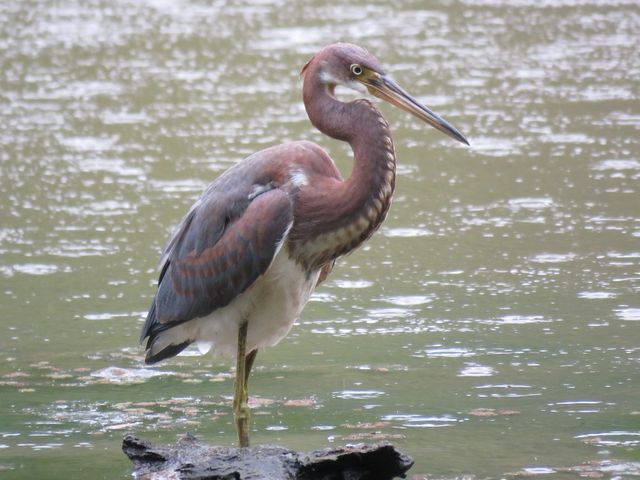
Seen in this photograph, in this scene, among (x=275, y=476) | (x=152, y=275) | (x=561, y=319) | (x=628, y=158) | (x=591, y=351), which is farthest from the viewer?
(x=628, y=158)

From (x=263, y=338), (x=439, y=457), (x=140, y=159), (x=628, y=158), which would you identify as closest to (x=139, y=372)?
(x=263, y=338)

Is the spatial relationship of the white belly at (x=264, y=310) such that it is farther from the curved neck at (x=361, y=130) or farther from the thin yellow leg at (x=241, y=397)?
the curved neck at (x=361, y=130)

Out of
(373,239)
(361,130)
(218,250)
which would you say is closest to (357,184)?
(361,130)

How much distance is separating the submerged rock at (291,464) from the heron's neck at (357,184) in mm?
1029

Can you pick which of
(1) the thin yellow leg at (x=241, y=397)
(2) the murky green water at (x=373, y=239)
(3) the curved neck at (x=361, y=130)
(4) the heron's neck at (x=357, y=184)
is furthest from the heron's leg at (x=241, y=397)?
(3) the curved neck at (x=361, y=130)

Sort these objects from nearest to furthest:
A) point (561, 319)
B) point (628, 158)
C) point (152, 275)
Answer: point (561, 319)
point (152, 275)
point (628, 158)

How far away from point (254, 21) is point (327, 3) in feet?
3.98

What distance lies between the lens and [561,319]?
7.34 metres

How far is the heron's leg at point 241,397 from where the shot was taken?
570 cm

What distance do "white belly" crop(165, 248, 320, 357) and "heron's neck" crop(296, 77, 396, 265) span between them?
0.63ft

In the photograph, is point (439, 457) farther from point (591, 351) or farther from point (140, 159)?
point (140, 159)

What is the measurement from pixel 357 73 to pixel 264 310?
113 centimetres

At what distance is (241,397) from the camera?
5.75m

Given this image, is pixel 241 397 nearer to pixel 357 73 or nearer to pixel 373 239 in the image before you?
pixel 357 73
